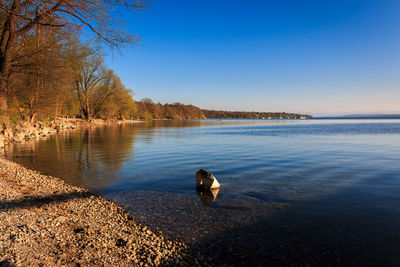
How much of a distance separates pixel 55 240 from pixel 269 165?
1170 cm

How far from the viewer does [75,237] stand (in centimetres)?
472

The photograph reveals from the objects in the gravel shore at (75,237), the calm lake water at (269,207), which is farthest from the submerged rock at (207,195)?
the gravel shore at (75,237)

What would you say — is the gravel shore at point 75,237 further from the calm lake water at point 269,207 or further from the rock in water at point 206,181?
the rock in water at point 206,181

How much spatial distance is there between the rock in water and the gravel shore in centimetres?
329

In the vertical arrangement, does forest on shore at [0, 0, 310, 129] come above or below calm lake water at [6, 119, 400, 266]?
above

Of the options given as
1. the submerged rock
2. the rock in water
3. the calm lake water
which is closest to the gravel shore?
the calm lake water

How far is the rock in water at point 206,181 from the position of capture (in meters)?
9.07

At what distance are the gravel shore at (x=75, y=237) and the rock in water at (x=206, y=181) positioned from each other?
329 cm

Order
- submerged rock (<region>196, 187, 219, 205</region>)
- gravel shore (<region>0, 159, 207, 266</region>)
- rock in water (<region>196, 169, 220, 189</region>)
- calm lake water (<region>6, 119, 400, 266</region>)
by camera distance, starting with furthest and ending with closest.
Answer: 1. rock in water (<region>196, 169, 220, 189</region>)
2. submerged rock (<region>196, 187, 219, 205</region>)
3. calm lake water (<region>6, 119, 400, 266</region>)
4. gravel shore (<region>0, 159, 207, 266</region>)

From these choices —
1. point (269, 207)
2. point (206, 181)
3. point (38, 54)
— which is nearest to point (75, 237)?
point (206, 181)

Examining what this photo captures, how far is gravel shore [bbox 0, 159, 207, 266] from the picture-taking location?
13.0ft

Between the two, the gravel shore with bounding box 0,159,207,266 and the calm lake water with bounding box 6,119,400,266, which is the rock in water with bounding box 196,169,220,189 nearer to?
the calm lake water with bounding box 6,119,400,266

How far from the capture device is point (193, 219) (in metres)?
6.54

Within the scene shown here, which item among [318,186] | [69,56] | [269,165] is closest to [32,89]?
[69,56]
